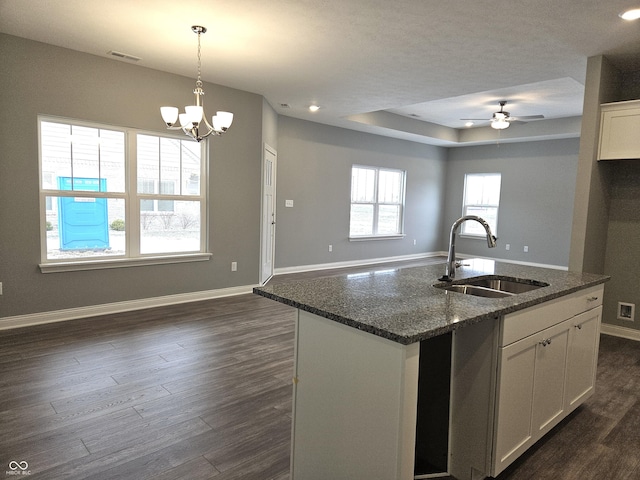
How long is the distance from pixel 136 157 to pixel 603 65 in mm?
4639

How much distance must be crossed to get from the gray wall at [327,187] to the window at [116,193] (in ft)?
6.94

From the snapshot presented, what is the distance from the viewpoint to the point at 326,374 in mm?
1621

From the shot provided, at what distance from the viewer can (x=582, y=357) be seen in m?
2.44

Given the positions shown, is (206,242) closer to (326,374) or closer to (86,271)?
(86,271)

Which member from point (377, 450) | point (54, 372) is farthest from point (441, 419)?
point (54, 372)

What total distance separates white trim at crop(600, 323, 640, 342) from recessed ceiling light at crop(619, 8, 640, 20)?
2833 mm

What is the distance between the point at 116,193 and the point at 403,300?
368 cm

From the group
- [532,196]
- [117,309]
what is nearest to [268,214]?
[117,309]

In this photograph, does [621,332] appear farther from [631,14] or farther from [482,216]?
[482,216]

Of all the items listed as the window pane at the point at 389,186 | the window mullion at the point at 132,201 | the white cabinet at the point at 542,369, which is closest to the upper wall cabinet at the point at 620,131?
the white cabinet at the point at 542,369

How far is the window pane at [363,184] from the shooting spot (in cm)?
812

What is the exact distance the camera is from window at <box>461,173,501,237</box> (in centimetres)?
909

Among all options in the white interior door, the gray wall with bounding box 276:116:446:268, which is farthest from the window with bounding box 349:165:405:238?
the white interior door

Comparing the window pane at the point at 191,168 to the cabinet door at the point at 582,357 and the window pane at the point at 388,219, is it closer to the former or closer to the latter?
the cabinet door at the point at 582,357
